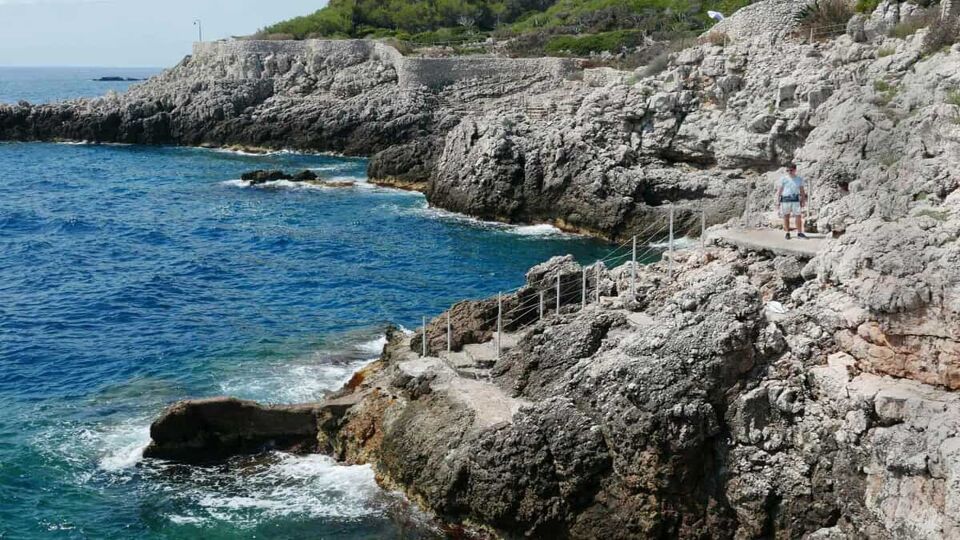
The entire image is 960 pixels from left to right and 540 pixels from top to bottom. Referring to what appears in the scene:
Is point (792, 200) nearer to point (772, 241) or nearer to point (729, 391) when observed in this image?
point (772, 241)

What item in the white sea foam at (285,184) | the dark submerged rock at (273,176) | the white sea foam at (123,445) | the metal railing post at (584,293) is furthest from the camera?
the dark submerged rock at (273,176)

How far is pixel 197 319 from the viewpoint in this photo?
85.0 feet

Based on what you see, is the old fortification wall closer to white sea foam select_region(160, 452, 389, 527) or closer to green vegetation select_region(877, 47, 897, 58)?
green vegetation select_region(877, 47, 897, 58)

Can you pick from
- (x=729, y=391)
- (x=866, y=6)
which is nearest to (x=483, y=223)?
(x=866, y=6)

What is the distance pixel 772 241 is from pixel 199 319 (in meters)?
16.2

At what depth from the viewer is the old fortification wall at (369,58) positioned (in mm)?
60656

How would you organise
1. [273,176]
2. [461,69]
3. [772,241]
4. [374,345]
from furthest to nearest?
[461,69] < [273,176] < [374,345] < [772,241]

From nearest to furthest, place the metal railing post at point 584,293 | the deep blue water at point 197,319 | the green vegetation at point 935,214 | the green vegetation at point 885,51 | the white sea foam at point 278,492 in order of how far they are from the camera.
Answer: the green vegetation at point 935,214, the white sea foam at point 278,492, the deep blue water at point 197,319, the metal railing post at point 584,293, the green vegetation at point 885,51

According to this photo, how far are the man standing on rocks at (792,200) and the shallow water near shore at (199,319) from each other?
7601mm

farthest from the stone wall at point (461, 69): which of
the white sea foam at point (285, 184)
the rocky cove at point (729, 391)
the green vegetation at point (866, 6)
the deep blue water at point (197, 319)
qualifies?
the rocky cove at point (729, 391)

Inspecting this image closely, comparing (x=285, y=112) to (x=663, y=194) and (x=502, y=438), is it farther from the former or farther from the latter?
(x=502, y=438)

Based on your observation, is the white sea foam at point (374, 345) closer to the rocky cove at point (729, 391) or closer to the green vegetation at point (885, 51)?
the rocky cove at point (729, 391)

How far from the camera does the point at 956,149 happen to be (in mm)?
14219

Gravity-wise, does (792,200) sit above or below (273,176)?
above
